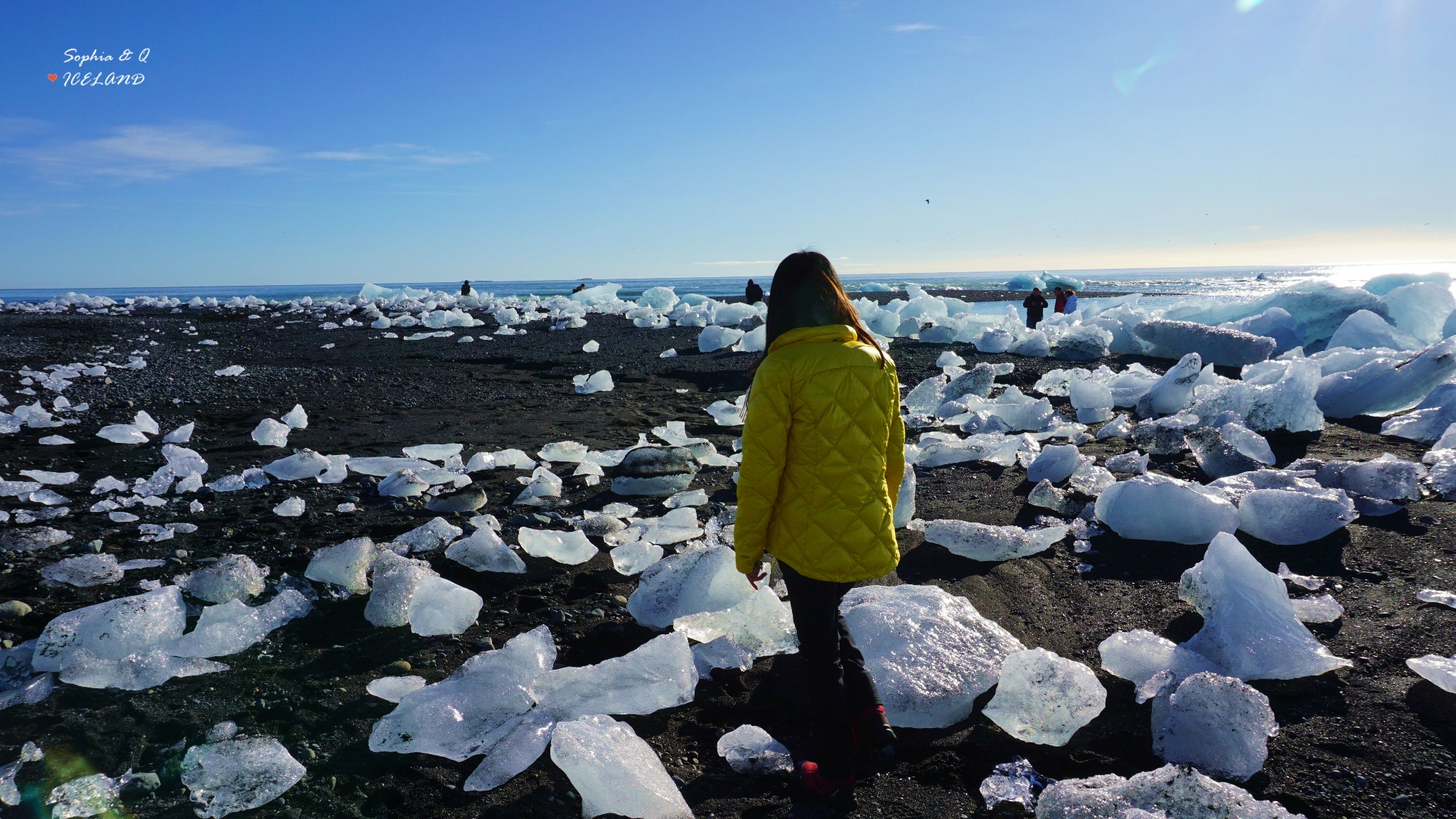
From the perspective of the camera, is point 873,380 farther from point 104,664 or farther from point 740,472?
point 104,664

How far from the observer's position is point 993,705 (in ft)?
7.18

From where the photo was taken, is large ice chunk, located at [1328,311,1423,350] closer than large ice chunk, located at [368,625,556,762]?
No

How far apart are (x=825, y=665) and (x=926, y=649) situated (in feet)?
2.09

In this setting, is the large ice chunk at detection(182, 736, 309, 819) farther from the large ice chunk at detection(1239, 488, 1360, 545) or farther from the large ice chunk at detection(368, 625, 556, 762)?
the large ice chunk at detection(1239, 488, 1360, 545)

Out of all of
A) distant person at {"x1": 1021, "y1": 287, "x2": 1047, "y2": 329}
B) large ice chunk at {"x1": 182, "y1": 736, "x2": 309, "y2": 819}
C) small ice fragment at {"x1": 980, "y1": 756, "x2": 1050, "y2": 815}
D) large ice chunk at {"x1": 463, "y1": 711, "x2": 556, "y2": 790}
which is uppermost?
distant person at {"x1": 1021, "y1": 287, "x2": 1047, "y2": 329}

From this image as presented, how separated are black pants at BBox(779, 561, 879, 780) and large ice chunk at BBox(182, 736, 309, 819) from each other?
132cm

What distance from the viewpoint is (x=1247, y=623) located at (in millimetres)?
2363

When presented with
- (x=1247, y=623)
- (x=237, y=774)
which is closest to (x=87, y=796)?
(x=237, y=774)

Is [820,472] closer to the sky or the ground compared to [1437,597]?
closer to the sky

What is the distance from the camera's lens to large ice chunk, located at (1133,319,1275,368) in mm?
8328

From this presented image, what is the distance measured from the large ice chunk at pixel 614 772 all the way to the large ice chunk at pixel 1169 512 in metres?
2.48

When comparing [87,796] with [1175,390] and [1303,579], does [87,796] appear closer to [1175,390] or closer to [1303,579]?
[1303,579]

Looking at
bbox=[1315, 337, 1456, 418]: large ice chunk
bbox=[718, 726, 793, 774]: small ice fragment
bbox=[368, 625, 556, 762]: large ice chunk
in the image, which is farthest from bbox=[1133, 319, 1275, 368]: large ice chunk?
bbox=[368, 625, 556, 762]: large ice chunk

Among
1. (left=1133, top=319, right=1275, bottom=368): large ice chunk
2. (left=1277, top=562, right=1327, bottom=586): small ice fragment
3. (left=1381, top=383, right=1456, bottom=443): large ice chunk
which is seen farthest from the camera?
(left=1133, top=319, right=1275, bottom=368): large ice chunk
